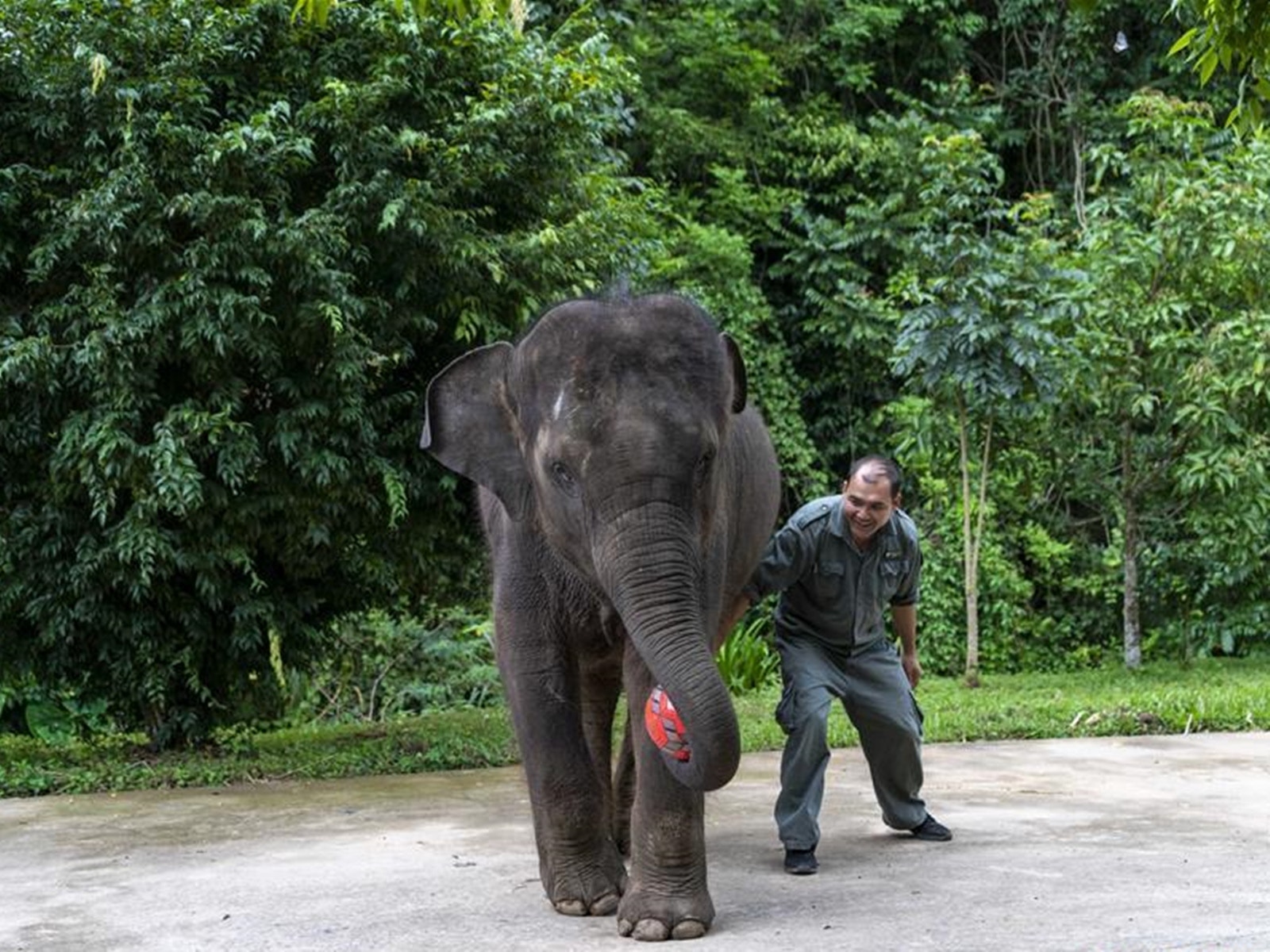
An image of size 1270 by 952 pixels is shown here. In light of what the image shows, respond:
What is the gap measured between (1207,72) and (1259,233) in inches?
376

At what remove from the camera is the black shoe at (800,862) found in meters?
6.56

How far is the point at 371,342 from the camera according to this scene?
Answer: 9891 mm

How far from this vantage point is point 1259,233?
14188 mm

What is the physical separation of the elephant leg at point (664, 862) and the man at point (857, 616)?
135cm

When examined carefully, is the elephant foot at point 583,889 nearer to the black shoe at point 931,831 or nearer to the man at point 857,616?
the man at point 857,616

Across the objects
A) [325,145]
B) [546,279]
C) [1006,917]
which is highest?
[325,145]

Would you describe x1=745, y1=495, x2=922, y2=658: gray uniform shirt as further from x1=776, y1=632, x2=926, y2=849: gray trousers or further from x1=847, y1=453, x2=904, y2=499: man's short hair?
x1=847, y1=453, x2=904, y2=499: man's short hair

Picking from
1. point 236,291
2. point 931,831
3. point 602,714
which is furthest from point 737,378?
point 236,291

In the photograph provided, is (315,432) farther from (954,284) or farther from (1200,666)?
(1200,666)

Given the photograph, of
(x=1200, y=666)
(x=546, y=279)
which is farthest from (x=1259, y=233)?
(x=546, y=279)

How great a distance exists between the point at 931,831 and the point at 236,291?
4564 millimetres

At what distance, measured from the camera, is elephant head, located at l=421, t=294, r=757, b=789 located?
518cm

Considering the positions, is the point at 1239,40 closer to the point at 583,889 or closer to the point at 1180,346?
the point at 583,889

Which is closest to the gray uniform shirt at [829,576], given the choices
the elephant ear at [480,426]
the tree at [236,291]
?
the elephant ear at [480,426]
